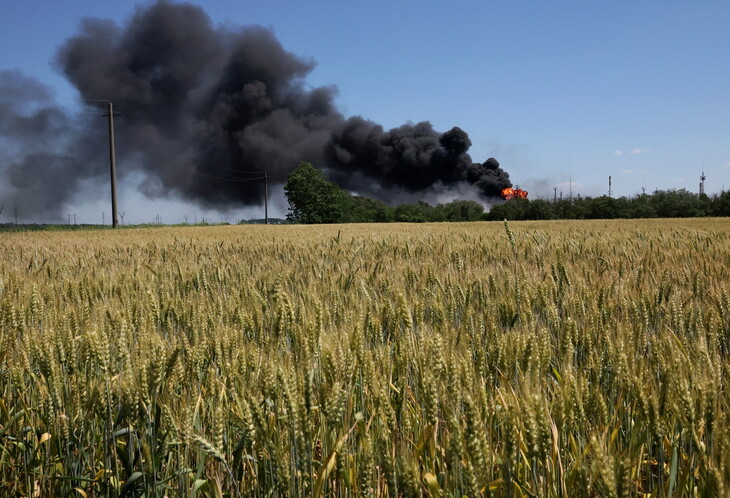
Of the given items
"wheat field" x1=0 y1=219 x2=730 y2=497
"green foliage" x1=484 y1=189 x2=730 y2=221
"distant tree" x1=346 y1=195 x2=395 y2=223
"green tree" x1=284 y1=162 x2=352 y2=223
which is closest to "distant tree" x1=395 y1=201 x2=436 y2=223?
"distant tree" x1=346 y1=195 x2=395 y2=223

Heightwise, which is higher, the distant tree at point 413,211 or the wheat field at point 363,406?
the distant tree at point 413,211

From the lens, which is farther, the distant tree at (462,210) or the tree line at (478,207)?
the distant tree at (462,210)

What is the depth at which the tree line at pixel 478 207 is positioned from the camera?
54281 mm

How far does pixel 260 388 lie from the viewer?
1.47 m

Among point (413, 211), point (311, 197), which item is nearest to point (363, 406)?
point (311, 197)

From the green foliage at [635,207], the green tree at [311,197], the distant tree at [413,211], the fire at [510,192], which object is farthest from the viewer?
the fire at [510,192]

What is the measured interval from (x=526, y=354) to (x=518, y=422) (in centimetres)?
47

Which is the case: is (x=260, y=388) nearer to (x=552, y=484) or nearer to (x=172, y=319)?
(x=552, y=484)

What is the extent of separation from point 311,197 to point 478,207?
29.7m

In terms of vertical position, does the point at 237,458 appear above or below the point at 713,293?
below

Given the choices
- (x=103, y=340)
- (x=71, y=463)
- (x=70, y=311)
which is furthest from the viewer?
(x=70, y=311)

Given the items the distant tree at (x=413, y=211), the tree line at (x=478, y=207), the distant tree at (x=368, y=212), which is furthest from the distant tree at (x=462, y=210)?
the distant tree at (x=368, y=212)

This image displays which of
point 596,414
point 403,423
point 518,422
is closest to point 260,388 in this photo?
point 403,423

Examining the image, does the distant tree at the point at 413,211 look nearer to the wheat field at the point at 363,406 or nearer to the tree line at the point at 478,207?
the tree line at the point at 478,207
